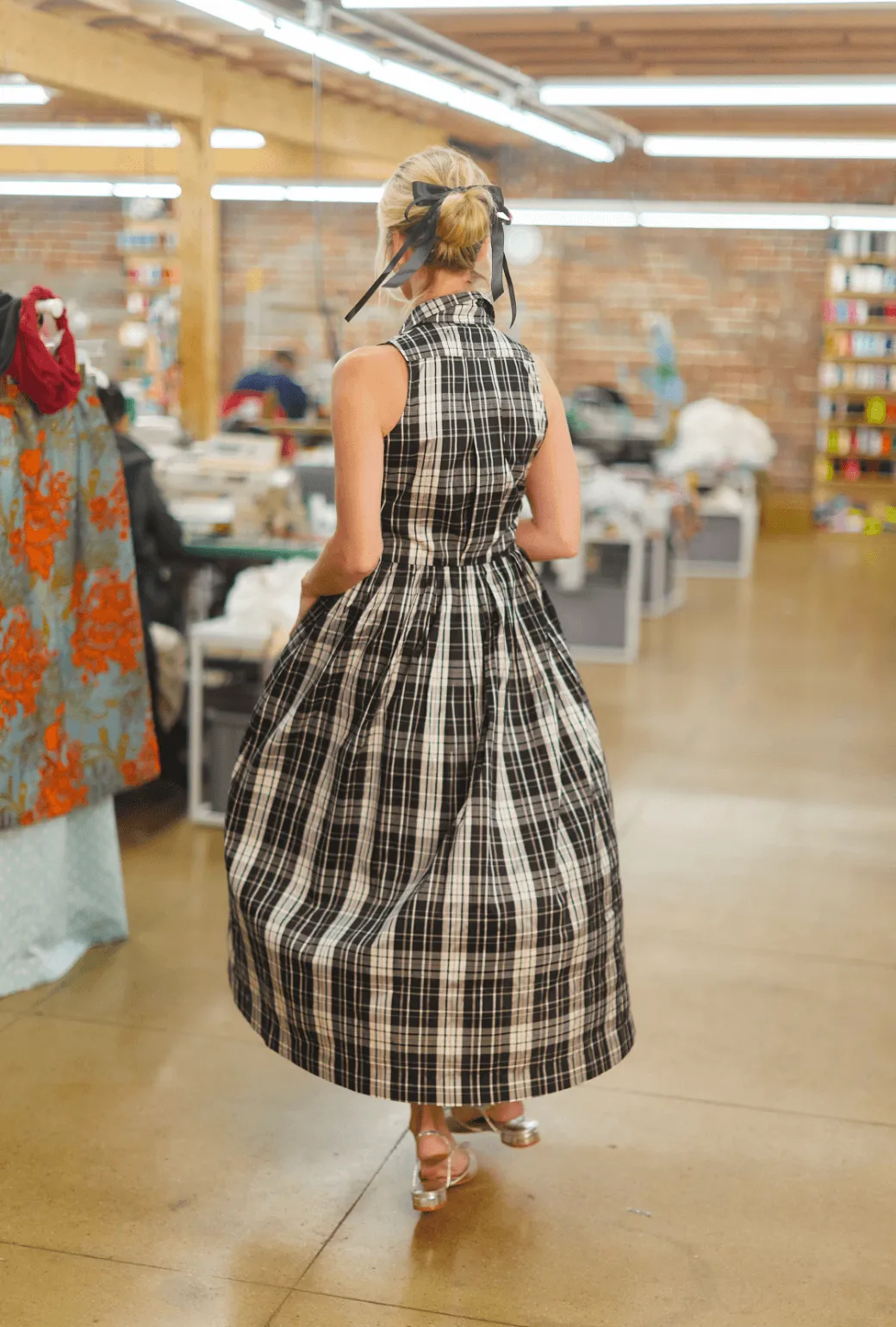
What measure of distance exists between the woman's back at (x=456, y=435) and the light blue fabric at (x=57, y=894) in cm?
133

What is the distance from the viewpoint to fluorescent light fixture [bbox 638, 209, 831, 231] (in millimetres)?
12258

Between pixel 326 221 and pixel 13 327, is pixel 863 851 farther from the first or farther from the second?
pixel 326 221

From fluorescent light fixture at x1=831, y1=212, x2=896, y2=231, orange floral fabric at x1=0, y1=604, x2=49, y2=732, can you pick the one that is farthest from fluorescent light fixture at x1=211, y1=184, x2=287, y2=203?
fluorescent light fixture at x1=831, y1=212, x2=896, y2=231

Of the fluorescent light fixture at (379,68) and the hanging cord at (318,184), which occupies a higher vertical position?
the fluorescent light fixture at (379,68)

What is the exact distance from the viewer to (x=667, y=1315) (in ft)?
6.98

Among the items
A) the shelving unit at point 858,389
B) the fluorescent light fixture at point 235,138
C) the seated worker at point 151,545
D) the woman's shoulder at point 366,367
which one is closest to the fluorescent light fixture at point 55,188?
the fluorescent light fixture at point 235,138

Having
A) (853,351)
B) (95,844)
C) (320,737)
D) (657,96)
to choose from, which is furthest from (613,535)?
(853,351)

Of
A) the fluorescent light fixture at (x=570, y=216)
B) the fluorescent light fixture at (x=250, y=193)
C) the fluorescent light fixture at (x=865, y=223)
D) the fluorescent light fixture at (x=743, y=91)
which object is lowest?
the fluorescent light fixture at (x=250, y=193)

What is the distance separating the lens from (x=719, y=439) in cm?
1157

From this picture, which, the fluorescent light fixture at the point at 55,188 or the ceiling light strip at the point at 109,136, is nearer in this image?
the ceiling light strip at the point at 109,136

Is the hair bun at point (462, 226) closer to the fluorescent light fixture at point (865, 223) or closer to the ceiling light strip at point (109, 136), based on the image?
the ceiling light strip at point (109, 136)

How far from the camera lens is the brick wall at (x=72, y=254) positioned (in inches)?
196

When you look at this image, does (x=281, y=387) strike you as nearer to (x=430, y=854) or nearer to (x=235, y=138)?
(x=235, y=138)

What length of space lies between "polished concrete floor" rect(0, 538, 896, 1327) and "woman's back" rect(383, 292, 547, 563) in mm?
1033
